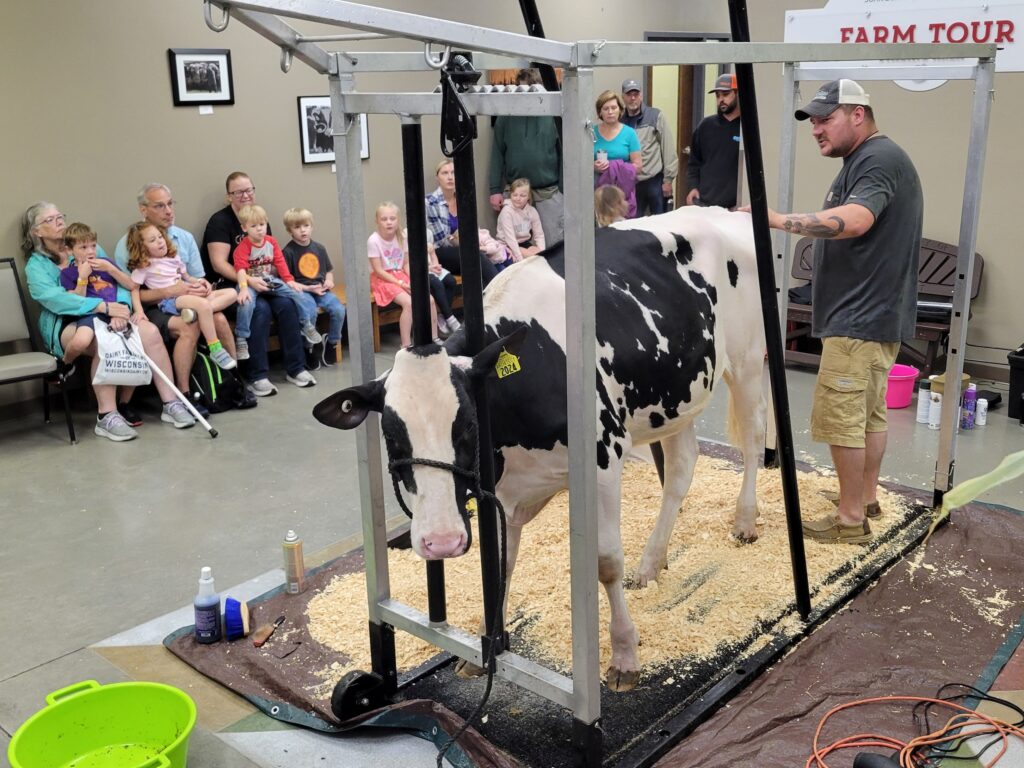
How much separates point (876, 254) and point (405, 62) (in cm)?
240

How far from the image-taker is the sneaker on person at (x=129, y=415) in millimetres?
6387

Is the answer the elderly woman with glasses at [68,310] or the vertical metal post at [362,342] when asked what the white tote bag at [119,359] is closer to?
the elderly woman with glasses at [68,310]

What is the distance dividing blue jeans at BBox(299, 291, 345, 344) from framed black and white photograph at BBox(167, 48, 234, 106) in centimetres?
164

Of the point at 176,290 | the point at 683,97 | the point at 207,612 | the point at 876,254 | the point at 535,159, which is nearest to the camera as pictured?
the point at 207,612

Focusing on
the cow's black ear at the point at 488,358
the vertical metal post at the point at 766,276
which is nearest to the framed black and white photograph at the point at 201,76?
the vertical metal post at the point at 766,276

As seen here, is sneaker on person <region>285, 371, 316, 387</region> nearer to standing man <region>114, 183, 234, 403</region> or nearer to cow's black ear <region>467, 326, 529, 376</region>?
standing man <region>114, 183, 234, 403</region>

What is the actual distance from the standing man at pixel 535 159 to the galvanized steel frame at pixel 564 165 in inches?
217

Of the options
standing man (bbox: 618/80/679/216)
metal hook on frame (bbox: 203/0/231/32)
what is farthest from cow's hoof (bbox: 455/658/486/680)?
standing man (bbox: 618/80/679/216)

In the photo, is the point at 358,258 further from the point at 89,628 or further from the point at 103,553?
the point at 103,553

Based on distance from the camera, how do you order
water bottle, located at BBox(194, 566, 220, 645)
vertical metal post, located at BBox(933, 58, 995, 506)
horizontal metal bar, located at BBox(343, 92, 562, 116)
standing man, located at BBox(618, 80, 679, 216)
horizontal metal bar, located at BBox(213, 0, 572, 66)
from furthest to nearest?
standing man, located at BBox(618, 80, 679, 216), vertical metal post, located at BBox(933, 58, 995, 506), water bottle, located at BBox(194, 566, 220, 645), horizontal metal bar, located at BBox(343, 92, 562, 116), horizontal metal bar, located at BBox(213, 0, 572, 66)

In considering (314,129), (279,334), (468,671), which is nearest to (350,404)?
(468,671)

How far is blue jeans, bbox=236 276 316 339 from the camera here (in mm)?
7000

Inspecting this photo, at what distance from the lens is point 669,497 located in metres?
4.13

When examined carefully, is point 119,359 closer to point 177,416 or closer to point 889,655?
point 177,416
